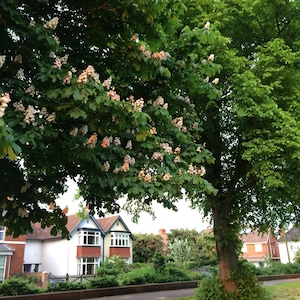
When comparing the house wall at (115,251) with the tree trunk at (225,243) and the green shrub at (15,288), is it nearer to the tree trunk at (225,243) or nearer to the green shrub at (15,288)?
the green shrub at (15,288)

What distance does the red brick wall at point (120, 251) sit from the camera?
117 feet

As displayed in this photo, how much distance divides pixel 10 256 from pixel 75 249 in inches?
277

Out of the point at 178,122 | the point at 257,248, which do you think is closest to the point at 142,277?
the point at 178,122

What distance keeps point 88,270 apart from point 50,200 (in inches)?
1206

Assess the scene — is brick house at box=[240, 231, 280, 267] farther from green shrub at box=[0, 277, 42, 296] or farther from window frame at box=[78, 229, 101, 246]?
green shrub at box=[0, 277, 42, 296]

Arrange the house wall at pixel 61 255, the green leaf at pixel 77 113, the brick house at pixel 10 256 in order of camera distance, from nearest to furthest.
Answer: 1. the green leaf at pixel 77 113
2. the brick house at pixel 10 256
3. the house wall at pixel 61 255

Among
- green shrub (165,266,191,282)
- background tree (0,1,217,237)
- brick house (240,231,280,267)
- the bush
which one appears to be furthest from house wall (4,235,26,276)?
brick house (240,231,280,267)

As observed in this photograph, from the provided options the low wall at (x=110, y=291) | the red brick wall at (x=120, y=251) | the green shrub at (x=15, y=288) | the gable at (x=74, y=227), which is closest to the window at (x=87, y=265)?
the red brick wall at (x=120, y=251)

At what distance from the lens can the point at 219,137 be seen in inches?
509

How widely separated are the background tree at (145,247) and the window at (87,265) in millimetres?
6232

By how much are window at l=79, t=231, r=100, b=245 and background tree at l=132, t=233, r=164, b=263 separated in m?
6.07

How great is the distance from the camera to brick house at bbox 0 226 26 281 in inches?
1077

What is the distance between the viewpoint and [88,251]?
3391cm

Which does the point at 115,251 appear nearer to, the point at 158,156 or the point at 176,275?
the point at 176,275
